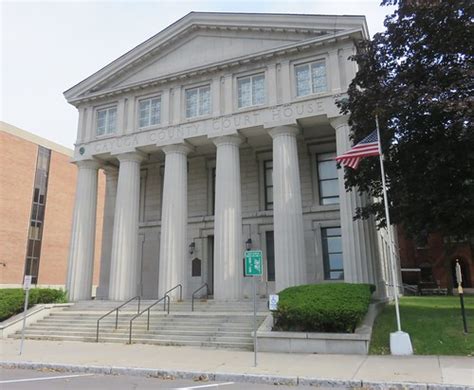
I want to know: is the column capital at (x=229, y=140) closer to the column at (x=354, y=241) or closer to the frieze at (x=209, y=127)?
the frieze at (x=209, y=127)

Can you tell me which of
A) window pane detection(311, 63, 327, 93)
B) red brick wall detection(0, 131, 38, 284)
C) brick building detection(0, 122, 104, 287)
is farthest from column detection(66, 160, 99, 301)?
red brick wall detection(0, 131, 38, 284)

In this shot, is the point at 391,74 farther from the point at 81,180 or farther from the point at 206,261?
the point at 81,180

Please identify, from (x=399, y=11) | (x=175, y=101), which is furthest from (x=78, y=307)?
(x=399, y=11)

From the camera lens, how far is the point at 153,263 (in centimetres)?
2641

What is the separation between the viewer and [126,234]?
23109mm

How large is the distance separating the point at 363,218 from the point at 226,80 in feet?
34.3

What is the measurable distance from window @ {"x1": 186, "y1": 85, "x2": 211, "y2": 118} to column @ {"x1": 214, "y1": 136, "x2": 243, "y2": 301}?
228 cm

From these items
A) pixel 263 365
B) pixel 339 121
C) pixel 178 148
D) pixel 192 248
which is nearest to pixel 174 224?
pixel 192 248

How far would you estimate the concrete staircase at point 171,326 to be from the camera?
1479cm

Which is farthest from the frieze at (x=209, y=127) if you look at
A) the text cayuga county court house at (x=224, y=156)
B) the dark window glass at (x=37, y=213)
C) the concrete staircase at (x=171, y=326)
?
the dark window glass at (x=37, y=213)

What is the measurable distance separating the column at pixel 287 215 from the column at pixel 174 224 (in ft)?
16.7

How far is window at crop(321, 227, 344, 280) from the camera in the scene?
2212cm

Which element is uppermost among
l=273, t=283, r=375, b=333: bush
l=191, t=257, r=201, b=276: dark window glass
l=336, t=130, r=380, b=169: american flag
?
l=336, t=130, r=380, b=169: american flag

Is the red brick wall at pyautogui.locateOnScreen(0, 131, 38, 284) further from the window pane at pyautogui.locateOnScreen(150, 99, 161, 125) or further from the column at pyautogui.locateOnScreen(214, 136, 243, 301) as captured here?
the column at pyautogui.locateOnScreen(214, 136, 243, 301)
